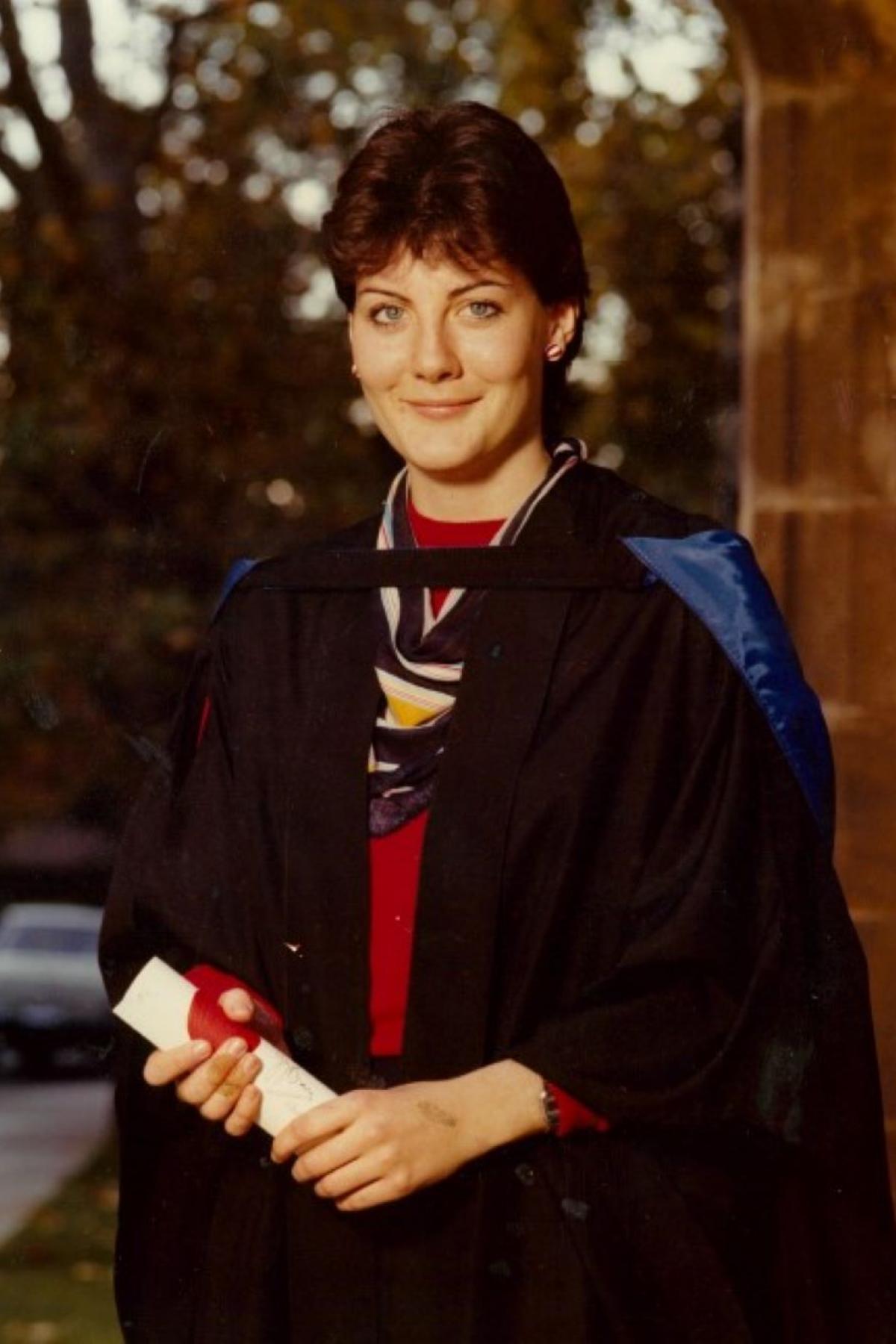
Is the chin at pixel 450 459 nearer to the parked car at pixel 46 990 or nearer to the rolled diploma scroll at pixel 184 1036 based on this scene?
the rolled diploma scroll at pixel 184 1036

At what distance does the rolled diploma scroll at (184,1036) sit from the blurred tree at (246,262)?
5.83 metres

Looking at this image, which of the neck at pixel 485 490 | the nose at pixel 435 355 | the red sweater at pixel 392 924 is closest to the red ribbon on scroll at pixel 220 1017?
the red sweater at pixel 392 924

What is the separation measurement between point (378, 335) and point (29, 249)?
23.7 feet

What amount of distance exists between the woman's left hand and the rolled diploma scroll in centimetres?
2

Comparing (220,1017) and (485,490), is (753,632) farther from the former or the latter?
(220,1017)

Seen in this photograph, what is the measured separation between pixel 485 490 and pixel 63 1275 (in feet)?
22.2

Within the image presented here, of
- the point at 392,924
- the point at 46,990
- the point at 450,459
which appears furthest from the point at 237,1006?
the point at 46,990

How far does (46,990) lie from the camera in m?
22.3

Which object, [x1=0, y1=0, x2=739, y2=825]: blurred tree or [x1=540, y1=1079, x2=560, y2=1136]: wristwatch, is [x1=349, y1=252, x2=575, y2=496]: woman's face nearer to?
[x1=540, y1=1079, x2=560, y2=1136]: wristwatch

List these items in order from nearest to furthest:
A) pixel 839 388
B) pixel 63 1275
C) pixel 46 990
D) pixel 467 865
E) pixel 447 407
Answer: pixel 467 865 < pixel 447 407 < pixel 839 388 < pixel 63 1275 < pixel 46 990

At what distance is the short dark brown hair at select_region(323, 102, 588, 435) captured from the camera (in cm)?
257

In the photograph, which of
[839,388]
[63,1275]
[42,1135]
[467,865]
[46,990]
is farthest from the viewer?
[46,990]

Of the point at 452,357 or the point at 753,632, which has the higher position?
the point at 452,357

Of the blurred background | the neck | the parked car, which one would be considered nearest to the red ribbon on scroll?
the neck
